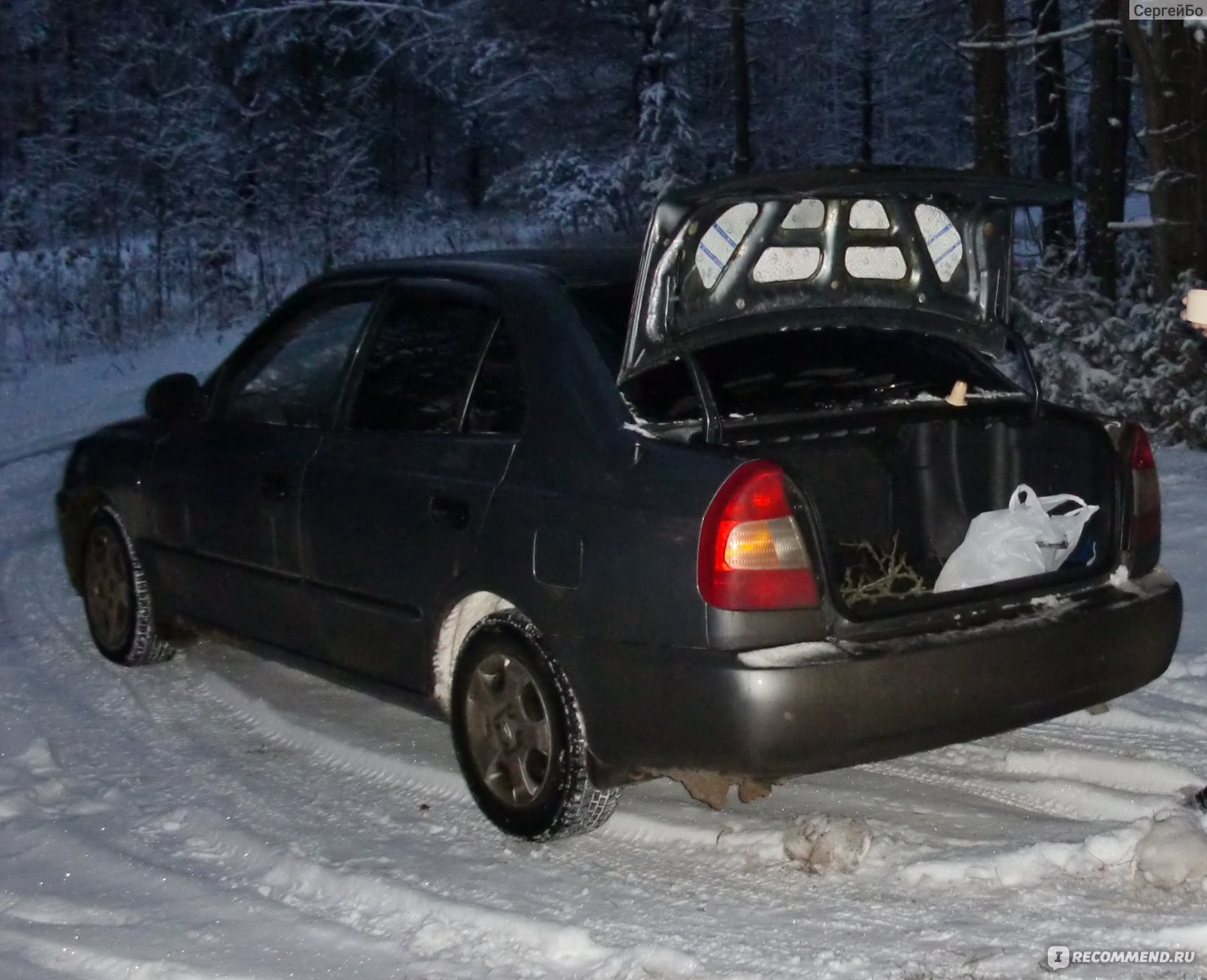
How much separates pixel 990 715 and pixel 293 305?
3.02 meters

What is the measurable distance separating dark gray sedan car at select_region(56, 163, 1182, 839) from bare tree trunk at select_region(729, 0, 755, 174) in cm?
2388

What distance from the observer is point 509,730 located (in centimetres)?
477

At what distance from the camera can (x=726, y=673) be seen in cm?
408

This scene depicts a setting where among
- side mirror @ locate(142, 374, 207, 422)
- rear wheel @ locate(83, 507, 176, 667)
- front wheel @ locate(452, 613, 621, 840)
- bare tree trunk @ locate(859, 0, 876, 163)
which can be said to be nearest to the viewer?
front wheel @ locate(452, 613, 621, 840)

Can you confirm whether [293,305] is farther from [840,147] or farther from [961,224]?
[840,147]

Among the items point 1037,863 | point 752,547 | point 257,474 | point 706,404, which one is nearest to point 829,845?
point 1037,863

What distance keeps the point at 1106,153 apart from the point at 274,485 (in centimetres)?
1671

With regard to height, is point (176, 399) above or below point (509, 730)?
above

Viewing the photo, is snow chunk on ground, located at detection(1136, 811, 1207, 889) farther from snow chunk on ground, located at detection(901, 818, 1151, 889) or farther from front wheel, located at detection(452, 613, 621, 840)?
front wheel, located at detection(452, 613, 621, 840)

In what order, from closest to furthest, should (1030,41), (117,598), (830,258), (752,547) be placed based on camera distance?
(752,547) < (830,258) < (117,598) < (1030,41)

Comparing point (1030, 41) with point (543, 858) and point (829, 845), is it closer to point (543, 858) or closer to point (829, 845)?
point (829, 845)

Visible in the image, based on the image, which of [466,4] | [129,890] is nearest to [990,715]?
[129,890]

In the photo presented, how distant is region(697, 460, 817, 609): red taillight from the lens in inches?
162

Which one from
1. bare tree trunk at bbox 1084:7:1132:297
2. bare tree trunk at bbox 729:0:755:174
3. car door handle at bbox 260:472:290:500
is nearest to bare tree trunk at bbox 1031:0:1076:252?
bare tree trunk at bbox 1084:7:1132:297
